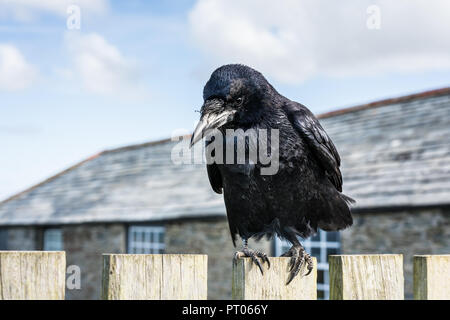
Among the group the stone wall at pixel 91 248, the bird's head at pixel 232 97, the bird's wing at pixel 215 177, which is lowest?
the stone wall at pixel 91 248

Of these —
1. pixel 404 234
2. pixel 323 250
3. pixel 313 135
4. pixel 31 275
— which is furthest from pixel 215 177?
pixel 323 250

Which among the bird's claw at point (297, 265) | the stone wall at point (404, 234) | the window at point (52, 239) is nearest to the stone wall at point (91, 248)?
the window at point (52, 239)

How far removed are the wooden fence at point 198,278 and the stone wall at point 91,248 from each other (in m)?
12.6

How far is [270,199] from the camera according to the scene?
312cm

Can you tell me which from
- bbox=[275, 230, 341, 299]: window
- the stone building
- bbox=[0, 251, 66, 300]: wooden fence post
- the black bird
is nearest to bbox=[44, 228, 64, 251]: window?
the stone building

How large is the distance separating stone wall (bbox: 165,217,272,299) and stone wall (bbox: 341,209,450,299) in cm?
199

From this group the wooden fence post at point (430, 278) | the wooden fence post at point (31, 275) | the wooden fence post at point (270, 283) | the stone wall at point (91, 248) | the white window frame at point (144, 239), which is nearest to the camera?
the wooden fence post at point (31, 275)

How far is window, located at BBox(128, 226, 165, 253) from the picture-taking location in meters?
14.2

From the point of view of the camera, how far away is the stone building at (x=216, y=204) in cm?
947

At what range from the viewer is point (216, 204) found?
1242 centimetres

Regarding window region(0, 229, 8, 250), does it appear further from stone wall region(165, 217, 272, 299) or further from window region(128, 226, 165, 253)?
stone wall region(165, 217, 272, 299)

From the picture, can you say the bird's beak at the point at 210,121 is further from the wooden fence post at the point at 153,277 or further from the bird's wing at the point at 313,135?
the wooden fence post at the point at 153,277

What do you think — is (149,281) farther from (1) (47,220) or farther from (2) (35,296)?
(1) (47,220)
